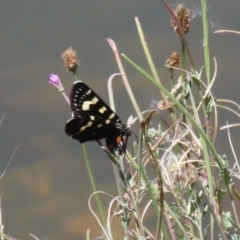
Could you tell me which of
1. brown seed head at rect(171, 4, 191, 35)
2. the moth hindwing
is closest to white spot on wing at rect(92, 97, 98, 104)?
the moth hindwing

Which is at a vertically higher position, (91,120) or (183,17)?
(183,17)

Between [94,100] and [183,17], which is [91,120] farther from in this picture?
[183,17]

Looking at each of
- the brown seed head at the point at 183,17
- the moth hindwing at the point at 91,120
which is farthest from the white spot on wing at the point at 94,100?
the brown seed head at the point at 183,17

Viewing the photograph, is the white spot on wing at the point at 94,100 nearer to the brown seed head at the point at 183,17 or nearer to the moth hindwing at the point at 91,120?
the moth hindwing at the point at 91,120

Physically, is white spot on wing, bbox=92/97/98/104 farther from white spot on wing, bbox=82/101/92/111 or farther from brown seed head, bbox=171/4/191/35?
brown seed head, bbox=171/4/191/35

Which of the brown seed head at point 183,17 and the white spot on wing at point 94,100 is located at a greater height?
the brown seed head at point 183,17

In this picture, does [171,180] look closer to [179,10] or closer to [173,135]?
[173,135]

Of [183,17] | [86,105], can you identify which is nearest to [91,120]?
[86,105]

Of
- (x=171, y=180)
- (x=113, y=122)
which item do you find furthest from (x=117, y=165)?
(x=171, y=180)
